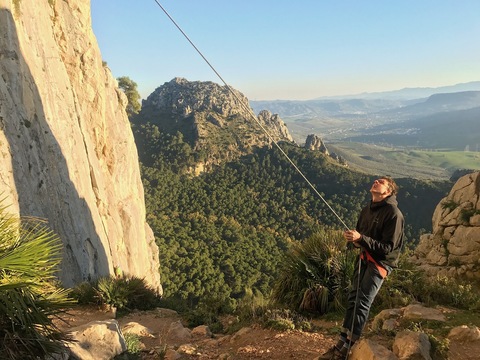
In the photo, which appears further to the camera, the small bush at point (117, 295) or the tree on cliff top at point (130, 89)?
the tree on cliff top at point (130, 89)

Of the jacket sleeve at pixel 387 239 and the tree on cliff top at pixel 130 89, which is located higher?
the tree on cliff top at pixel 130 89

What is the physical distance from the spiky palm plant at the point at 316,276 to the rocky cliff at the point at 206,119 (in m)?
76.1

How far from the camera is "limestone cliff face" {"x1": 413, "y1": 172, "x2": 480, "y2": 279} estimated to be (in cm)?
1020

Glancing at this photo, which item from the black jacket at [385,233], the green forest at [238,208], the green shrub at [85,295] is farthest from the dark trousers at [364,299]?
the green forest at [238,208]

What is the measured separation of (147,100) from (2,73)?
125823 mm

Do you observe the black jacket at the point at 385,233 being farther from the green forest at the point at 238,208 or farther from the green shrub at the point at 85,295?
the green forest at the point at 238,208

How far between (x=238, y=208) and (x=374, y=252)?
64613 millimetres

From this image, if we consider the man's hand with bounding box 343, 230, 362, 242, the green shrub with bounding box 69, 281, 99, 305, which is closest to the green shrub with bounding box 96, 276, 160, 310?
the green shrub with bounding box 69, 281, 99, 305

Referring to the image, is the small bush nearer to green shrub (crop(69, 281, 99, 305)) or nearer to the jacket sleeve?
green shrub (crop(69, 281, 99, 305))

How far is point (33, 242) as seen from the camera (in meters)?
3.94

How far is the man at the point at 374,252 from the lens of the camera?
13.1 feet

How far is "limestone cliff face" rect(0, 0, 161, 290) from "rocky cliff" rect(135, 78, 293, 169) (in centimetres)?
6224

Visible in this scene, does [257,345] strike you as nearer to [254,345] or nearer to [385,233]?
[254,345]

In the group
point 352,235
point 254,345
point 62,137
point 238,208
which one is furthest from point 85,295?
point 238,208
